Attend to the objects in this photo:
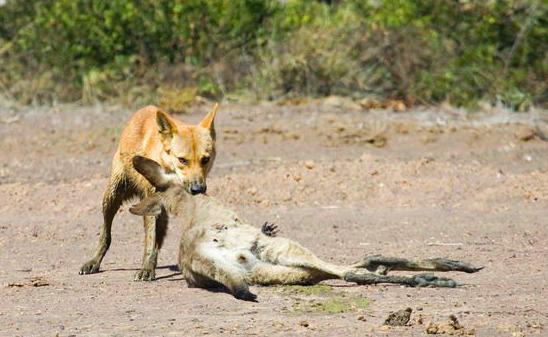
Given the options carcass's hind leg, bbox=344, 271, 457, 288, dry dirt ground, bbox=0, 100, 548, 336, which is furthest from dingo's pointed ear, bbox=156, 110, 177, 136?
carcass's hind leg, bbox=344, 271, 457, 288

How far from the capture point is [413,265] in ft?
27.6

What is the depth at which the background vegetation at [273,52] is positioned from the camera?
20250mm

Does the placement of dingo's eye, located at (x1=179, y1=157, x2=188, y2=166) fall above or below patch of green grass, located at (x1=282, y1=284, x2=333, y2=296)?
above

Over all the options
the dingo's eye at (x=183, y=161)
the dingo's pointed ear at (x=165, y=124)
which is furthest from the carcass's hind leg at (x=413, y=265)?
the dingo's pointed ear at (x=165, y=124)

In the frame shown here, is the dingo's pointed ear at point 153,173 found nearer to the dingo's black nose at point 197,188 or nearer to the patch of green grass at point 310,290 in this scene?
the dingo's black nose at point 197,188

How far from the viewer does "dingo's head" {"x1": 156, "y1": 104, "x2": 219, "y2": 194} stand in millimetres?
9539

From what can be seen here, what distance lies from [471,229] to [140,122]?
349 centimetres

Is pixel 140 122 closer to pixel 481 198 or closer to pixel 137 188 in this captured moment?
pixel 137 188

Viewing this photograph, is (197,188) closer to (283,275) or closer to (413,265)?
(283,275)

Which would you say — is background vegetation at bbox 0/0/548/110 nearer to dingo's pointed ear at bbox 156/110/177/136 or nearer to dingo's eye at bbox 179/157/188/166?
dingo's pointed ear at bbox 156/110/177/136

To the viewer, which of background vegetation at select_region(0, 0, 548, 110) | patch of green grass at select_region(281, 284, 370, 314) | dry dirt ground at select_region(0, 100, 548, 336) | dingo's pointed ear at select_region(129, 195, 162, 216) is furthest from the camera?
background vegetation at select_region(0, 0, 548, 110)

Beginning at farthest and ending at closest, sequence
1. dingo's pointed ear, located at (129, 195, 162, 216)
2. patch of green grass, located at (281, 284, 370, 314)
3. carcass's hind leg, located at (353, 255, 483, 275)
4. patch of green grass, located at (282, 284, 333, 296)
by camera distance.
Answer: dingo's pointed ear, located at (129, 195, 162, 216), carcass's hind leg, located at (353, 255, 483, 275), patch of green grass, located at (282, 284, 333, 296), patch of green grass, located at (281, 284, 370, 314)

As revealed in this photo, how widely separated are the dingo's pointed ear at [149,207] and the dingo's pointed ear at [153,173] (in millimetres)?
102

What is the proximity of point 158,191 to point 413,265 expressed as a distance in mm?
2027
